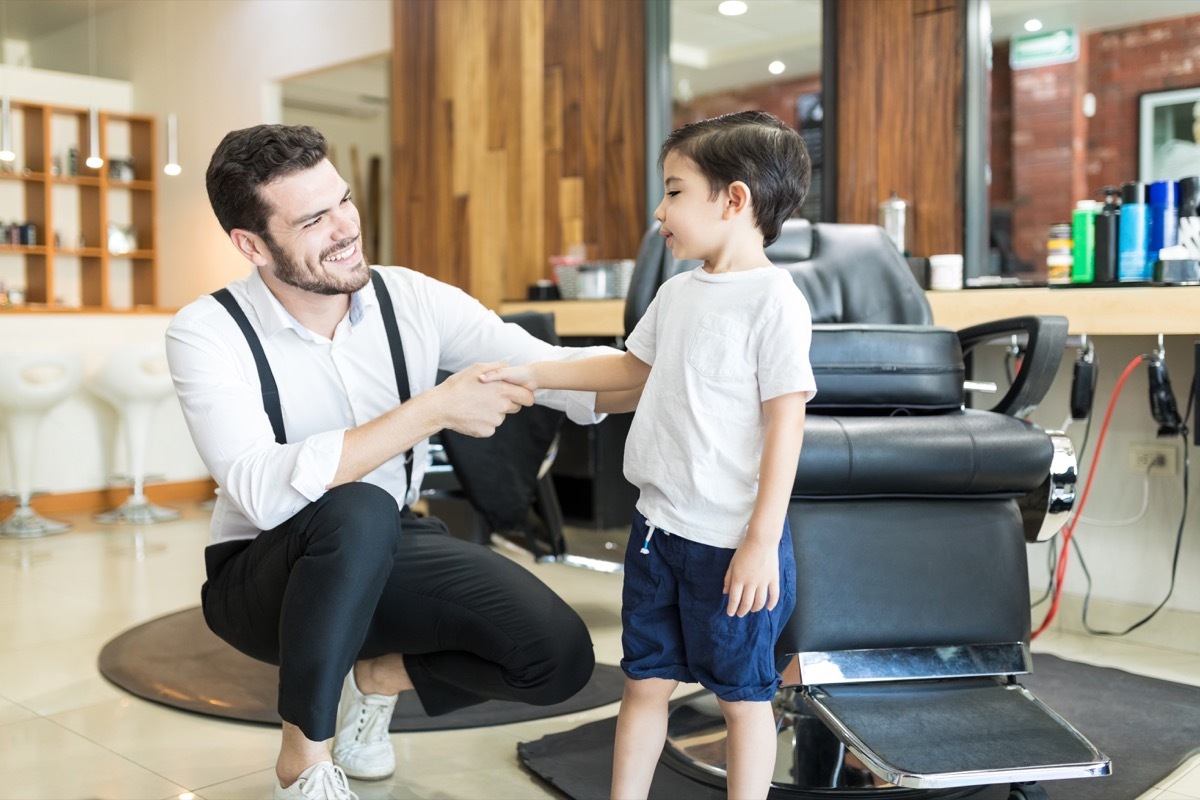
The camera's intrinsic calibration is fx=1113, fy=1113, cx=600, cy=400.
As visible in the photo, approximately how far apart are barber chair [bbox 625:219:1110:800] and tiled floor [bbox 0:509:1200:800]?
37cm

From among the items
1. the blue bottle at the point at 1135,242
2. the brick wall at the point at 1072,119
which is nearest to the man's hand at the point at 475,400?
the blue bottle at the point at 1135,242

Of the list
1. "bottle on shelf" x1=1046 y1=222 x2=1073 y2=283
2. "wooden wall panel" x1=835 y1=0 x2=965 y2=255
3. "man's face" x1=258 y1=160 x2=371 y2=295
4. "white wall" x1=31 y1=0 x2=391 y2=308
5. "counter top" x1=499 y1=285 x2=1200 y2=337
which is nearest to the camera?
"man's face" x1=258 y1=160 x2=371 y2=295

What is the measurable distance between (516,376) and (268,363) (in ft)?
1.27

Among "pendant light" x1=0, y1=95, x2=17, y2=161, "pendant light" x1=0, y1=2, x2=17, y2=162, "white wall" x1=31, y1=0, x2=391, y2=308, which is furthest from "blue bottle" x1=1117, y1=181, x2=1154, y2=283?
"pendant light" x1=0, y1=95, x2=17, y2=161

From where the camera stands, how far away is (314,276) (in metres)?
1.73

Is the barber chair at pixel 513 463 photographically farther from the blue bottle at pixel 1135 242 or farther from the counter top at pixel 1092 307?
the blue bottle at pixel 1135 242

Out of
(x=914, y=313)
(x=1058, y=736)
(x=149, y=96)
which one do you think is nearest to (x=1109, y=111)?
(x=914, y=313)

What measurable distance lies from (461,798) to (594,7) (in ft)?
11.3

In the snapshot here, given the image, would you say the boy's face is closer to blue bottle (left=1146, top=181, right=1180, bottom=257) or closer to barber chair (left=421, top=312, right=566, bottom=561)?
barber chair (left=421, top=312, right=566, bottom=561)

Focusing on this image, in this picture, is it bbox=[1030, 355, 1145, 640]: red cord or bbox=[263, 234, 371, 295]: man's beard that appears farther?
bbox=[1030, 355, 1145, 640]: red cord

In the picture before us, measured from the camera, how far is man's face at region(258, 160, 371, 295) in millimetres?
1712

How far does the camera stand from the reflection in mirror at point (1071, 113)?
306cm

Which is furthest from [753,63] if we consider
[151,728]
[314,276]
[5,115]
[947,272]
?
[5,115]

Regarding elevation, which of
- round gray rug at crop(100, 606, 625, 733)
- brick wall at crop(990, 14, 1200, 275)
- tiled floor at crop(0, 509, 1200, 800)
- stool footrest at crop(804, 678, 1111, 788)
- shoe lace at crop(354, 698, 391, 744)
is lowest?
tiled floor at crop(0, 509, 1200, 800)
